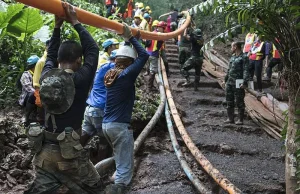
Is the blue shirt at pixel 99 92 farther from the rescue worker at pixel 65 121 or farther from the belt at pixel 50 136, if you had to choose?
the belt at pixel 50 136

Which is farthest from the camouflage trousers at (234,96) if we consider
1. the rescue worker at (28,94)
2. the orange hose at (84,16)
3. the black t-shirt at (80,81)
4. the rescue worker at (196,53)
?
the black t-shirt at (80,81)

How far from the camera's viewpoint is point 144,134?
6.86 m

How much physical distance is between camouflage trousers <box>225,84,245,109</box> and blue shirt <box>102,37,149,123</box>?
382 centimetres

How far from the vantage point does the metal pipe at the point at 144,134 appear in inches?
213

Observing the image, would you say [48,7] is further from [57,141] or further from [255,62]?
[255,62]

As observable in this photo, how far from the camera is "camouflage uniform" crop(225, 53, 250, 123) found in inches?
312

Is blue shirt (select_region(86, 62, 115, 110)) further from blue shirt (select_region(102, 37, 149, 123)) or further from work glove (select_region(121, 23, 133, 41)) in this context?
work glove (select_region(121, 23, 133, 41))

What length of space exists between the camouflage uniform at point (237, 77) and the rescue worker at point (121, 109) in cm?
381

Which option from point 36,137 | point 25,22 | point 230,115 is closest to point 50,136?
point 36,137

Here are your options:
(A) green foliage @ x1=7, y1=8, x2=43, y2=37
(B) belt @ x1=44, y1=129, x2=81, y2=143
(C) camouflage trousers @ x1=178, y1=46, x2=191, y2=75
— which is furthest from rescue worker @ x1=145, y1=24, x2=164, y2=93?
(B) belt @ x1=44, y1=129, x2=81, y2=143

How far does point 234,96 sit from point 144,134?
2523mm

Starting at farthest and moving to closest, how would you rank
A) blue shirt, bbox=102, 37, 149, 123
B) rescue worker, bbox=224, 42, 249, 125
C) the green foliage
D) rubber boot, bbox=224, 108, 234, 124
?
rubber boot, bbox=224, 108, 234, 124 → rescue worker, bbox=224, 42, 249, 125 → the green foliage → blue shirt, bbox=102, 37, 149, 123

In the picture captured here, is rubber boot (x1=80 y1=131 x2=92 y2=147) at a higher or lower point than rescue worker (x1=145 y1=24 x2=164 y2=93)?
lower

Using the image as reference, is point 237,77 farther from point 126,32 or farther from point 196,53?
point 126,32
